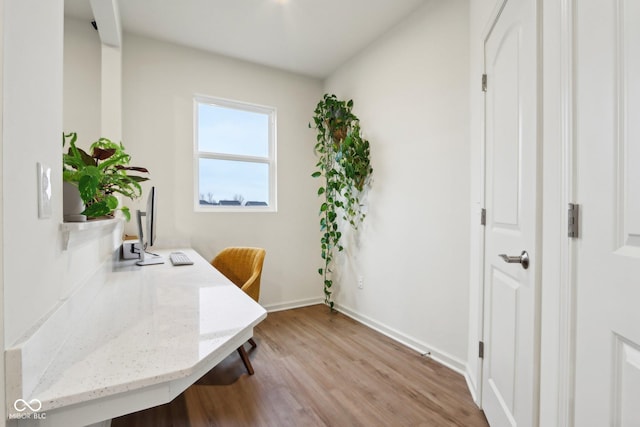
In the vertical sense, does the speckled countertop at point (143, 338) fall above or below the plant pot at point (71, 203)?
below

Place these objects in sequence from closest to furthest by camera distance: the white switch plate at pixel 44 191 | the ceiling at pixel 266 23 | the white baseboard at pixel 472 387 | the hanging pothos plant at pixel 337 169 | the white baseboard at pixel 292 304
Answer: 1. the white switch plate at pixel 44 191
2. the white baseboard at pixel 472 387
3. the ceiling at pixel 266 23
4. the hanging pothos plant at pixel 337 169
5. the white baseboard at pixel 292 304

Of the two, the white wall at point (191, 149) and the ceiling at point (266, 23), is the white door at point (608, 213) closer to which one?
the ceiling at point (266, 23)

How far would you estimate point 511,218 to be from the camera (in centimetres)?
134

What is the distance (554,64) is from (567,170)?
37cm

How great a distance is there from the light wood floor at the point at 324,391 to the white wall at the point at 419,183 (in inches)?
13.4

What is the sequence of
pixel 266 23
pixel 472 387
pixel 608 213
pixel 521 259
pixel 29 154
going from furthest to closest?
pixel 266 23
pixel 472 387
pixel 521 259
pixel 608 213
pixel 29 154

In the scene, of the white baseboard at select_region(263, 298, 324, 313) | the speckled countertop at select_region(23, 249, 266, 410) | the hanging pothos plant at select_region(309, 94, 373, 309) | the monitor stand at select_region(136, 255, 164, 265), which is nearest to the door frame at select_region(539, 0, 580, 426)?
the speckled countertop at select_region(23, 249, 266, 410)

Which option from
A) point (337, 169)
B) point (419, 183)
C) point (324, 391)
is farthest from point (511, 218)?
point (337, 169)

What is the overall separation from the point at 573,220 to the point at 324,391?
5.42 ft

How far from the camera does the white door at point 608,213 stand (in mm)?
696

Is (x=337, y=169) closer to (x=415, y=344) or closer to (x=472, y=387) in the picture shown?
(x=415, y=344)

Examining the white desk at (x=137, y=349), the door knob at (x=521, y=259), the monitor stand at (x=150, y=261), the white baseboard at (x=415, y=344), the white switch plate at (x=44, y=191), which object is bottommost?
the white baseboard at (x=415, y=344)

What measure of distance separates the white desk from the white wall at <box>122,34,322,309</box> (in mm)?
1857

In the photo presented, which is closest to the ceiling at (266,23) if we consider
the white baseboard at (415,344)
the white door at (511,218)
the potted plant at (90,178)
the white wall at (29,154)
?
the white door at (511,218)
